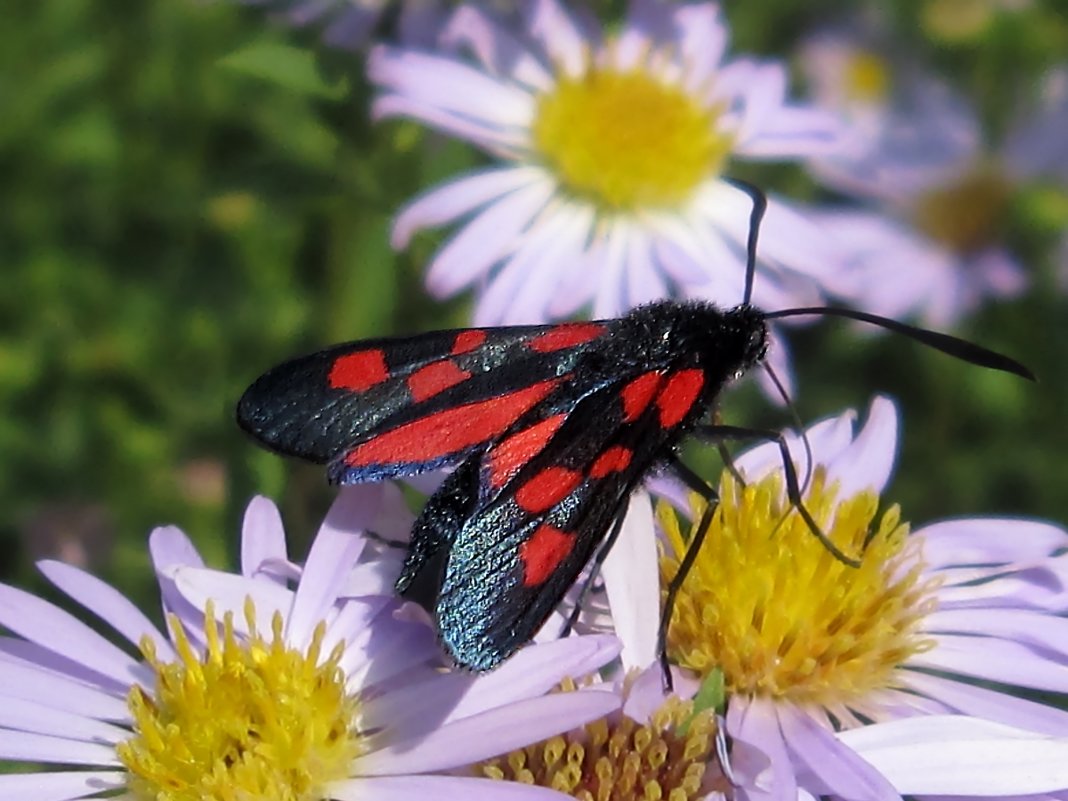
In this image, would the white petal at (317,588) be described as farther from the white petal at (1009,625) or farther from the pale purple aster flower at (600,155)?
the pale purple aster flower at (600,155)

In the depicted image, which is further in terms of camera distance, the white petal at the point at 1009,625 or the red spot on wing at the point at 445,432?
the white petal at the point at 1009,625

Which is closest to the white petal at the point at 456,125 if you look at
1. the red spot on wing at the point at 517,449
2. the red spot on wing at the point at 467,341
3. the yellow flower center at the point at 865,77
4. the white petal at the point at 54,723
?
the red spot on wing at the point at 467,341

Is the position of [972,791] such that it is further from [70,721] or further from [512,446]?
[70,721]

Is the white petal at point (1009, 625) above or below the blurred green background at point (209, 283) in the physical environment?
below

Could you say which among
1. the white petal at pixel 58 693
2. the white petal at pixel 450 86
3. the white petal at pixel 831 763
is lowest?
the white petal at pixel 831 763

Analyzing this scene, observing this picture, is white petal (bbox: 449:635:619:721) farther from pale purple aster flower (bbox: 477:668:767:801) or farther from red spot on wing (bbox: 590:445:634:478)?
red spot on wing (bbox: 590:445:634:478)

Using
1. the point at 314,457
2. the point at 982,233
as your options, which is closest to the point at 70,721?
the point at 314,457
